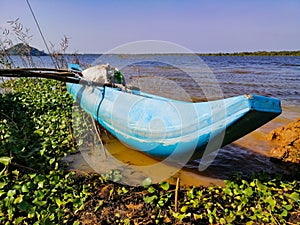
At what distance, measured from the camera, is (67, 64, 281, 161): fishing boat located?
217 centimetres

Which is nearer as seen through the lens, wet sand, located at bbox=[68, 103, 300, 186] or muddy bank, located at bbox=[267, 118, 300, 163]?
wet sand, located at bbox=[68, 103, 300, 186]

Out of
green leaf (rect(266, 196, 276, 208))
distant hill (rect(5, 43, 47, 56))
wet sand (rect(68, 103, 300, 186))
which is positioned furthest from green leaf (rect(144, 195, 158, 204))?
distant hill (rect(5, 43, 47, 56))

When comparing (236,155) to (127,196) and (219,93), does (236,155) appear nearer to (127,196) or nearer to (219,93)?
(127,196)

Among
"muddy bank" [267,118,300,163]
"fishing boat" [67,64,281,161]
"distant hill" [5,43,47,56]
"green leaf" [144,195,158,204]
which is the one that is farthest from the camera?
"distant hill" [5,43,47,56]

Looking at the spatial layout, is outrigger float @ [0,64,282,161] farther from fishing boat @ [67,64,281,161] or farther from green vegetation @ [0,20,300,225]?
green vegetation @ [0,20,300,225]

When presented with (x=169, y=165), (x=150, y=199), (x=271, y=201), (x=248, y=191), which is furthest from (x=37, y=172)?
(x=271, y=201)

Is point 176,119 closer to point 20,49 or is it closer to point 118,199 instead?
point 118,199

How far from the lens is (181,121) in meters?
2.74

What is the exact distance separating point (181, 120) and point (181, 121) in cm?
1

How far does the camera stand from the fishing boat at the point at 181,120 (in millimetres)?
2168

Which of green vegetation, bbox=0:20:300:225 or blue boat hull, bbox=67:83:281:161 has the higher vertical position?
blue boat hull, bbox=67:83:281:161

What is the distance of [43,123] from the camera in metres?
4.57

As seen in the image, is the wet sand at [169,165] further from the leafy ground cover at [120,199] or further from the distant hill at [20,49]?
the distant hill at [20,49]

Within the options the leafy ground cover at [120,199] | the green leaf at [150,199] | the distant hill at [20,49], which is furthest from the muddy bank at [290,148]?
the distant hill at [20,49]
